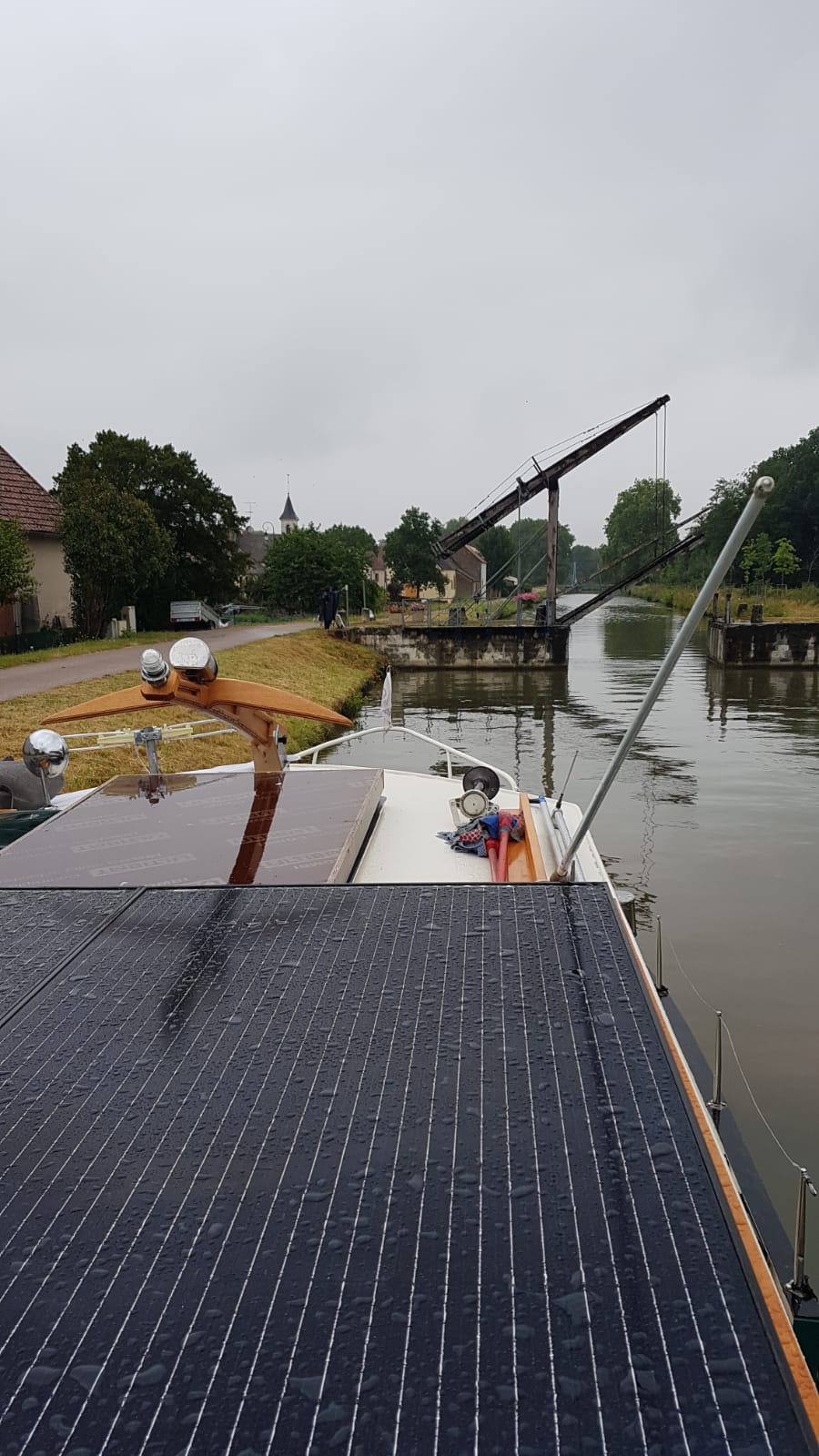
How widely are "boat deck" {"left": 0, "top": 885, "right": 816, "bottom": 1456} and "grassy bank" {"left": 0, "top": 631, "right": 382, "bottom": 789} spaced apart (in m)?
5.53

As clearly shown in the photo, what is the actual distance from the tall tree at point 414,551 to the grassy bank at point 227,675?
149 ft

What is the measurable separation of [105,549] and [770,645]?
23.7 meters

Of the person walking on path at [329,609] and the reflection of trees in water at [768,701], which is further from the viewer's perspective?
the person walking on path at [329,609]

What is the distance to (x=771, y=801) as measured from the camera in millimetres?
14281

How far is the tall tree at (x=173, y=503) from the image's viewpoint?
39281 millimetres

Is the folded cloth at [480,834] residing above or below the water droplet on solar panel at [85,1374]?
below

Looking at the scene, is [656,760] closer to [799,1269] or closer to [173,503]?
[799,1269]

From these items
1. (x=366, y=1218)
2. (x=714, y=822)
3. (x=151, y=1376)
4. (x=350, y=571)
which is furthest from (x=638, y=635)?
(x=151, y=1376)

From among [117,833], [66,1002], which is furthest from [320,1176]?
[117,833]

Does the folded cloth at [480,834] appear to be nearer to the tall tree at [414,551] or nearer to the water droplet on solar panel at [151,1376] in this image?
the water droplet on solar panel at [151,1376]

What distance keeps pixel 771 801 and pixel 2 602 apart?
19308 mm

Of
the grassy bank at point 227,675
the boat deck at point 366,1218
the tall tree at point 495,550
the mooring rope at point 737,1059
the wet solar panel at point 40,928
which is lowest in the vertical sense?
the mooring rope at point 737,1059

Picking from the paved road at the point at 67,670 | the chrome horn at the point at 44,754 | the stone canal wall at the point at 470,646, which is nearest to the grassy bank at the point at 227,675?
the paved road at the point at 67,670

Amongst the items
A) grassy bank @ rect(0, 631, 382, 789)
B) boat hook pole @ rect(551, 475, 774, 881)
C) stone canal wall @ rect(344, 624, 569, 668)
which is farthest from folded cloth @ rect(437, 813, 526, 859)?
stone canal wall @ rect(344, 624, 569, 668)
